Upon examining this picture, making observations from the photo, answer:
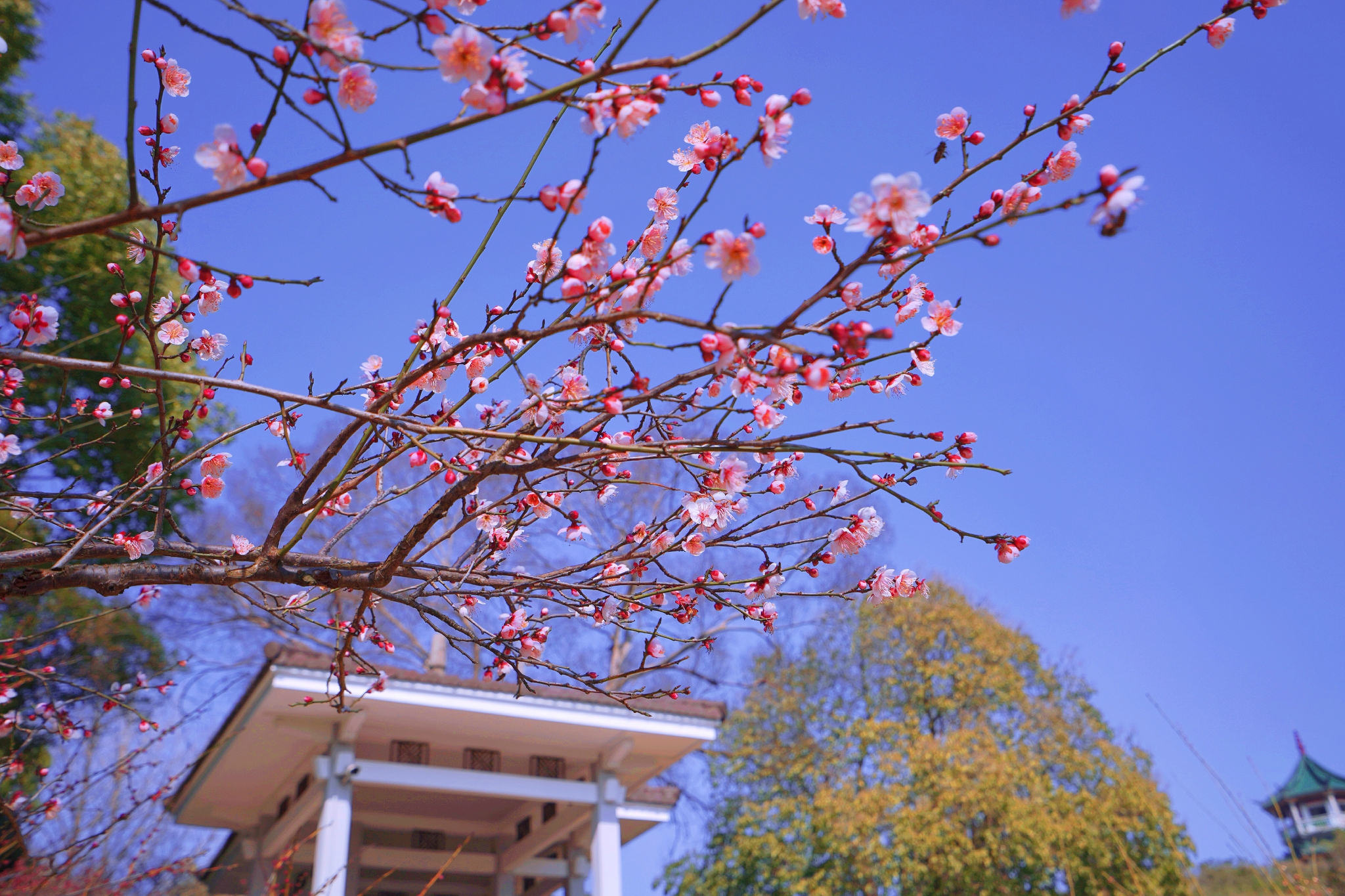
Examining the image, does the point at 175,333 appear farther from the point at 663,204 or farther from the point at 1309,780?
Result: the point at 1309,780

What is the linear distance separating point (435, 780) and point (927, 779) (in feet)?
18.6

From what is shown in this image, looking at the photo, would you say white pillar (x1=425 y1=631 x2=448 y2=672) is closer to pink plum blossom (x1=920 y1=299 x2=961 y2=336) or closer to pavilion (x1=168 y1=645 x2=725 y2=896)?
pavilion (x1=168 y1=645 x2=725 y2=896)

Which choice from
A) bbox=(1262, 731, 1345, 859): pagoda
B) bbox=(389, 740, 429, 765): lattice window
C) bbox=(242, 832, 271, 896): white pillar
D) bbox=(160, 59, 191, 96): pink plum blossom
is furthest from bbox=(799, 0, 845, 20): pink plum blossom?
bbox=(1262, 731, 1345, 859): pagoda

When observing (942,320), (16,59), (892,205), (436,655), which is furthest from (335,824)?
(16,59)

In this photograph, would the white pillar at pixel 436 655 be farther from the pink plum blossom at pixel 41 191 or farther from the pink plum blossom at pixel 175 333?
the pink plum blossom at pixel 41 191

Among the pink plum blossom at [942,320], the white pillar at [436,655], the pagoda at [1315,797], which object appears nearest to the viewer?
the pink plum blossom at [942,320]

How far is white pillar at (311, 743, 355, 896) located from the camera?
4.62 meters

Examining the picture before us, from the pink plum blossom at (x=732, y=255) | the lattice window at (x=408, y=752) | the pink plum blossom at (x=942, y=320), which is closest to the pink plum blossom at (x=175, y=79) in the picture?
the pink plum blossom at (x=732, y=255)

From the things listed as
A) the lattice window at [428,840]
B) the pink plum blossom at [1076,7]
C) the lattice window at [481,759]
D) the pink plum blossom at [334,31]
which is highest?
the pink plum blossom at [1076,7]

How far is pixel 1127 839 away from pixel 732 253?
9.70m

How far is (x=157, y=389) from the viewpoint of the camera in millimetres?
1951

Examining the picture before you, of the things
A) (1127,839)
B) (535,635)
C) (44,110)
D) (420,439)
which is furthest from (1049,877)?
(44,110)

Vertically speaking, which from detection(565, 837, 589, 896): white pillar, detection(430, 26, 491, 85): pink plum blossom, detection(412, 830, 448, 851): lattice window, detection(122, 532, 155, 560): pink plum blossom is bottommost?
detection(565, 837, 589, 896): white pillar

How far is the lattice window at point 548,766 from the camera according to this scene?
5832mm
